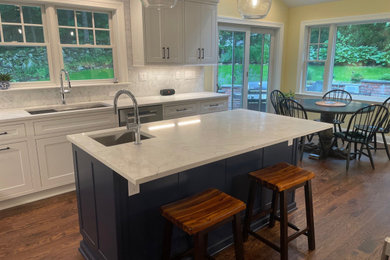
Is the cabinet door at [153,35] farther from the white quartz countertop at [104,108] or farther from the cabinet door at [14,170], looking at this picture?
the cabinet door at [14,170]

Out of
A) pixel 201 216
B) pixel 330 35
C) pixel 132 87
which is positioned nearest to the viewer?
pixel 201 216

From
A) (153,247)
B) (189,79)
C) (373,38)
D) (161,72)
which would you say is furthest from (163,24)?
(373,38)

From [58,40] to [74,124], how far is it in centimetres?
112

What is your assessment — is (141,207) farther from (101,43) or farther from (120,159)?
(101,43)

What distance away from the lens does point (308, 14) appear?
222 inches

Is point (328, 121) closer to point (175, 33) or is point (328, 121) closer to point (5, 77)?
point (175, 33)

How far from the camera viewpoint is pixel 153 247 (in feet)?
6.08

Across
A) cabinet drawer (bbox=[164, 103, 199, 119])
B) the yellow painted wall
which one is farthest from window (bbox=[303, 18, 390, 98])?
Result: cabinet drawer (bbox=[164, 103, 199, 119])

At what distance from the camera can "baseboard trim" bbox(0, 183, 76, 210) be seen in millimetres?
2948

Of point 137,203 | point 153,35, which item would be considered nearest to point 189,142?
point 137,203

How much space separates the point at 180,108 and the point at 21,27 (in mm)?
2063

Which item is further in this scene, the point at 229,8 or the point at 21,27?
the point at 229,8

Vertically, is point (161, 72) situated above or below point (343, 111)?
above

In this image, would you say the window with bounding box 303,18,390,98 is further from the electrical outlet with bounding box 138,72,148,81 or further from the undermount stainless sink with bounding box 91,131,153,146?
the undermount stainless sink with bounding box 91,131,153,146
